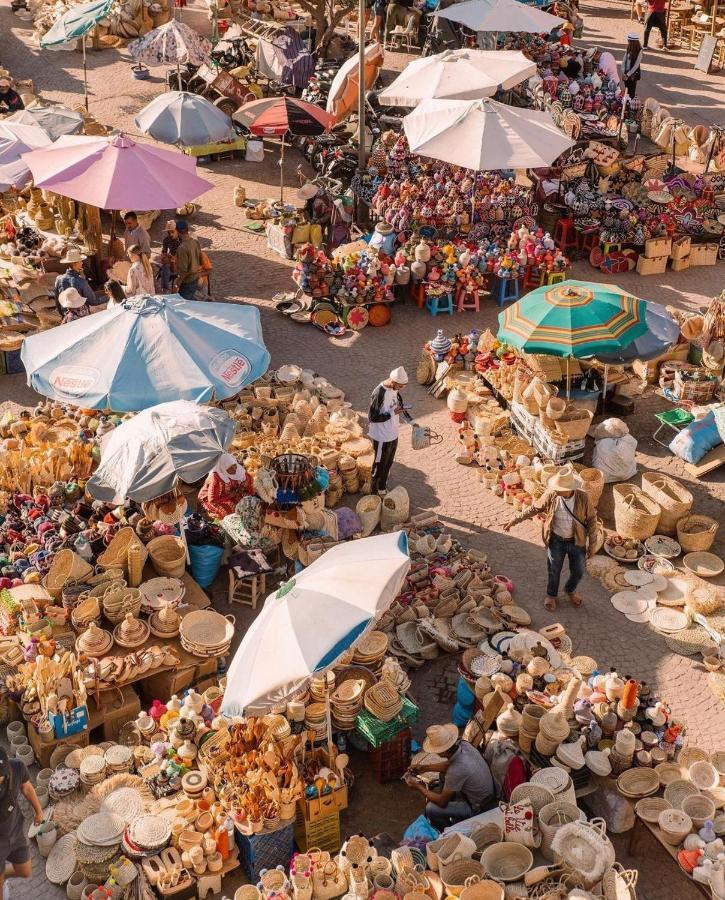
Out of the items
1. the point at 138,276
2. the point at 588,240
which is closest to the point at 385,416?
the point at 138,276

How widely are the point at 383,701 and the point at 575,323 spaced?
5030mm

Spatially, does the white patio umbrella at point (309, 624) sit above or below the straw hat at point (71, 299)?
above

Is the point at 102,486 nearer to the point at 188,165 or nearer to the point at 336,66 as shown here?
the point at 188,165

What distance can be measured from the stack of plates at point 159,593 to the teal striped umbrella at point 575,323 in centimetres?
448

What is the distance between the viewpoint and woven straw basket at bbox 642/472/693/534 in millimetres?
10922

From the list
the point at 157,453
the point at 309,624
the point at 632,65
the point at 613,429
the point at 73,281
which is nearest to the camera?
the point at 309,624

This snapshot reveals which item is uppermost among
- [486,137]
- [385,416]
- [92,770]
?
[486,137]

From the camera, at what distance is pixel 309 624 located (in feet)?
24.2

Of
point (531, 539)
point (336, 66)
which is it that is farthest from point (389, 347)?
point (336, 66)

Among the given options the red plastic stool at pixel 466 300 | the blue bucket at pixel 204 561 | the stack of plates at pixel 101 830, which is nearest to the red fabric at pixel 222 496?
the blue bucket at pixel 204 561

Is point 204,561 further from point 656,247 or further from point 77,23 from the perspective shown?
point 77,23

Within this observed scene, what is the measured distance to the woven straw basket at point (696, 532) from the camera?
10.7 m

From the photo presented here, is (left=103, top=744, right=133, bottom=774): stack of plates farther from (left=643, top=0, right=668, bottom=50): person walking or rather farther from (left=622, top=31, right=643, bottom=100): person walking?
(left=643, top=0, right=668, bottom=50): person walking

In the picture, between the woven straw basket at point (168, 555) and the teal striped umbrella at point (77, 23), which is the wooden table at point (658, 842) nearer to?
the woven straw basket at point (168, 555)
